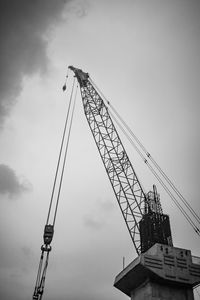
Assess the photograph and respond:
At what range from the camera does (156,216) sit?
2808 cm

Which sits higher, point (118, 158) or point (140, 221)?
point (118, 158)

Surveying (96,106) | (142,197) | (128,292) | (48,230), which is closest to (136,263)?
(128,292)

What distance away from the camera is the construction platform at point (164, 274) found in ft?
76.1

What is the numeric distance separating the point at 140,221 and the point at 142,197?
2.84 meters

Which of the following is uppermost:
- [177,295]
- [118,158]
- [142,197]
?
[118,158]

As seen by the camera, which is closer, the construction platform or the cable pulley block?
the cable pulley block

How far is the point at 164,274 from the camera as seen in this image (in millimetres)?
23188

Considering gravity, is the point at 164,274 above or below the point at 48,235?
above

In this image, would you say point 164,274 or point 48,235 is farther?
point 164,274

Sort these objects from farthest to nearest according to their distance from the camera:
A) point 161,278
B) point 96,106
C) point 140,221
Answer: point 96,106
point 140,221
point 161,278

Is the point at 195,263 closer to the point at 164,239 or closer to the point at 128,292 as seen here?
the point at 164,239

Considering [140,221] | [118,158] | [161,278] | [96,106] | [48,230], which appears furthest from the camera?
[96,106]

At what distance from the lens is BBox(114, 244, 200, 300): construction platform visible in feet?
76.1

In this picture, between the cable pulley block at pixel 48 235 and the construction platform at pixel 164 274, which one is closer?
the cable pulley block at pixel 48 235
